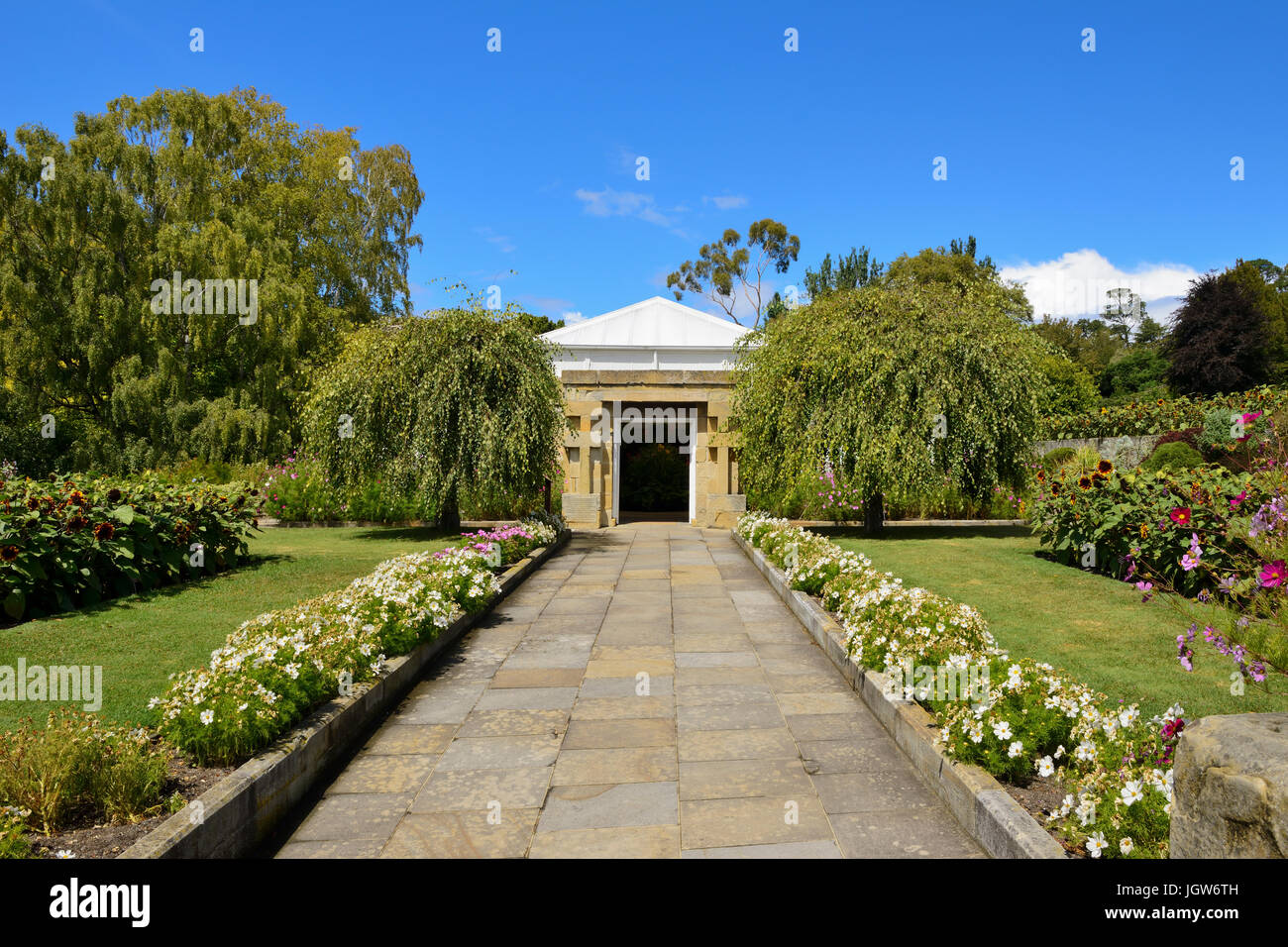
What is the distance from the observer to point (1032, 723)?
3.73 metres

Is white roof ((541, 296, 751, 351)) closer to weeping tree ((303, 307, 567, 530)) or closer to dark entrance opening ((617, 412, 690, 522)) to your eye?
dark entrance opening ((617, 412, 690, 522))

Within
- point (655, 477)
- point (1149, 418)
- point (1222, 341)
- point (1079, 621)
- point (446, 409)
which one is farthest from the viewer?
point (1222, 341)

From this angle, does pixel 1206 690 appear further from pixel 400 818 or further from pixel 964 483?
pixel 964 483

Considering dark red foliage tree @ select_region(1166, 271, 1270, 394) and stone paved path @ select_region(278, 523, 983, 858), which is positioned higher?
dark red foliage tree @ select_region(1166, 271, 1270, 394)

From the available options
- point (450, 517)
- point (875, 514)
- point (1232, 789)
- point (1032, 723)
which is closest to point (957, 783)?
point (1032, 723)

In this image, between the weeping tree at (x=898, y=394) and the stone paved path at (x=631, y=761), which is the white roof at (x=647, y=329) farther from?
the stone paved path at (x=631, y=761)

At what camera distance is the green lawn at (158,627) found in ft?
16.6

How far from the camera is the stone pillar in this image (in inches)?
88.7

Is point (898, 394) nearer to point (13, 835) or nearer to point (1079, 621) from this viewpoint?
point (1079, 621)

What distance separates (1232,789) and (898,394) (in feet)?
37.0

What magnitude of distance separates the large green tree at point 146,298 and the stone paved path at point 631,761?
20.5 metres

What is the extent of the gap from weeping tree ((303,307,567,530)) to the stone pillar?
35.2ft

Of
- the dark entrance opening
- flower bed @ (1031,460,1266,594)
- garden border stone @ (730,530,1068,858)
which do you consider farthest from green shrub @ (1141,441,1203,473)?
garden border stone @ (730,530,1068,858)
